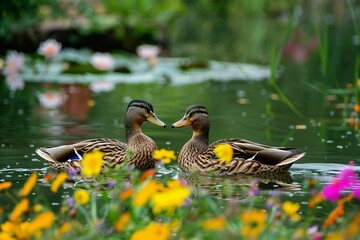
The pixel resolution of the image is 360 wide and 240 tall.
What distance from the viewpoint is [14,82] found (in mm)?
18141

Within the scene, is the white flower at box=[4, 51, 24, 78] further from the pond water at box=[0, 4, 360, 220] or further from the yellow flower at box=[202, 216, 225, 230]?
the yellow flower at box=[202, 216, 225, 230]

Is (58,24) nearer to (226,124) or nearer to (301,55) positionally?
(301,55)

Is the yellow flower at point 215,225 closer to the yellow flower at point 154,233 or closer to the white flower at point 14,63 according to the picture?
the yellow flower at point 154,233

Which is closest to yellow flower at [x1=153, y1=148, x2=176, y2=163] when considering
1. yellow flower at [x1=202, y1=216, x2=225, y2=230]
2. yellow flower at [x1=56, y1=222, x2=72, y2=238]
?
yellow flower at [x1=56, y1=222, x2=72, y2=238]

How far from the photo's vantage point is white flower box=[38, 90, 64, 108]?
15112 millimetres

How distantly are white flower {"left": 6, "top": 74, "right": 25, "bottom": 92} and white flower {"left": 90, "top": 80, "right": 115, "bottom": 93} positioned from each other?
1.18 metres

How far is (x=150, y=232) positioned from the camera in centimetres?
471

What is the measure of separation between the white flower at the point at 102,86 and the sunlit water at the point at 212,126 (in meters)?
0.20

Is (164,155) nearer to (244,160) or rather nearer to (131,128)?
(244,160)

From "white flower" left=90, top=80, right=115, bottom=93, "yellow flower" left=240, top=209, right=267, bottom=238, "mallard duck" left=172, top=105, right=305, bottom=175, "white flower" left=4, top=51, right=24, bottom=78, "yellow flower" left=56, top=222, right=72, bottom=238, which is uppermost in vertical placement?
"white flower" left=4, top=51, right=24, bottom=78

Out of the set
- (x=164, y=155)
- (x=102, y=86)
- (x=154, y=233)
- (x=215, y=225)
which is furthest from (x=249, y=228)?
(x=102, y=86)

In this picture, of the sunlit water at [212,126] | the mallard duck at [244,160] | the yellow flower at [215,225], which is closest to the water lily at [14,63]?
the sunlit water at [212,126]

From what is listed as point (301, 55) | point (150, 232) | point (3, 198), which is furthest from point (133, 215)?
point (301, 55)

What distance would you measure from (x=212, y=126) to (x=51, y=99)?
3.79 metres
